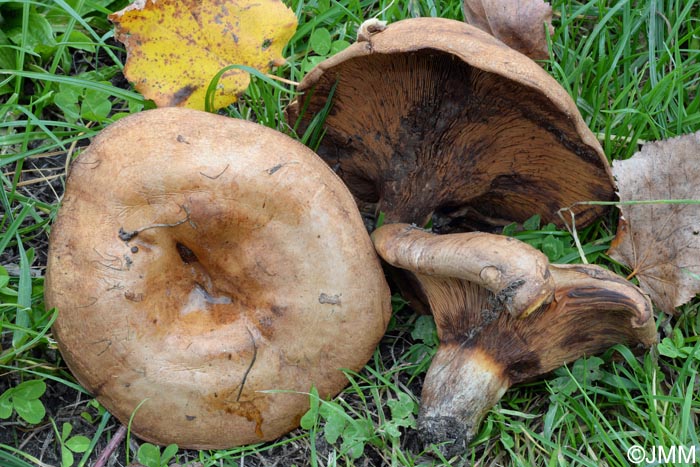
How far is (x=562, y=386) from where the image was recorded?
269 cm

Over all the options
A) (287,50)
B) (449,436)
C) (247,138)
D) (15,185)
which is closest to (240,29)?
(287,50)

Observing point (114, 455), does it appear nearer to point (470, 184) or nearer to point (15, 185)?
point (15, 185)

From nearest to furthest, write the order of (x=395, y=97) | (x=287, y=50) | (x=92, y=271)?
(x=92, y=271), (x=395, y=97), (x=287, y=50)

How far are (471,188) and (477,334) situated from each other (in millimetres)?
564

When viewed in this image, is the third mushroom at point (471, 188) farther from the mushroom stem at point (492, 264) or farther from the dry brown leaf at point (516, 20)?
the dry brown leaf at point (516, 20)

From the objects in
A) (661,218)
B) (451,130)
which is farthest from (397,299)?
(661,218)

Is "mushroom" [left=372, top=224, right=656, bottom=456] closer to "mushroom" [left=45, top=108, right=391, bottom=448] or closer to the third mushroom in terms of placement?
the third mushroom

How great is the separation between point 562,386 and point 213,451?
1211 mm

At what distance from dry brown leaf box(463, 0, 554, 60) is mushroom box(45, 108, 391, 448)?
3.23ft

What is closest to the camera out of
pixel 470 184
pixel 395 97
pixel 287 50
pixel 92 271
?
pixel 92 271

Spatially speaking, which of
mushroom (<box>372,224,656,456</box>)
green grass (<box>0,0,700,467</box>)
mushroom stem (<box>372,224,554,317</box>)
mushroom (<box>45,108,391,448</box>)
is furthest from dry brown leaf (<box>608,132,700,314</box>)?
mushroom (<box>45,108,391,448</box>)

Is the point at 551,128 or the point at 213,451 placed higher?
the point at 551,128

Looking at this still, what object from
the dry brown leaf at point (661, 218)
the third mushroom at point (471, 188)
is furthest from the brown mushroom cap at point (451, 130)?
the dry brown leaf at point (661, 218)

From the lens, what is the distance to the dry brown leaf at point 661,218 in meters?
2.82
